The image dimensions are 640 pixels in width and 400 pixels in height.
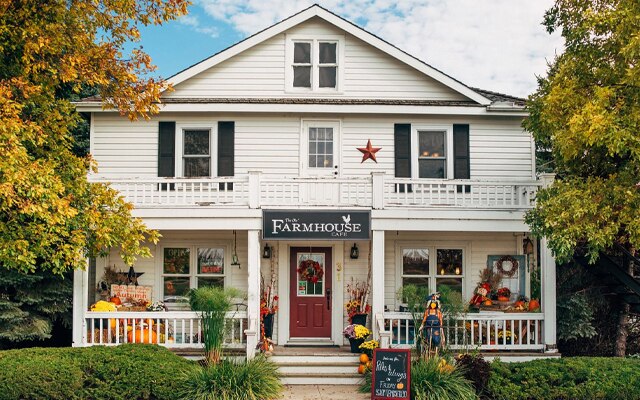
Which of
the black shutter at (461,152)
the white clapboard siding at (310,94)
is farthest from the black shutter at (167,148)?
the black shutter at (461,152)

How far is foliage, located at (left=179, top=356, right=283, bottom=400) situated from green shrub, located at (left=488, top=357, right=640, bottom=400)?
4267 millimetres

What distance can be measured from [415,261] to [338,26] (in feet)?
21.2

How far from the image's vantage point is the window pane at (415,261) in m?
16.2

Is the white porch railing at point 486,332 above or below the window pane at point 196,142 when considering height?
below

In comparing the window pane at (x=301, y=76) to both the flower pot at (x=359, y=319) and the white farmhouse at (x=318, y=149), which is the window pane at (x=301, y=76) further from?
the flower pot at (x=359, y=319)

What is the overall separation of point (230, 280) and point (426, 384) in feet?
20.7

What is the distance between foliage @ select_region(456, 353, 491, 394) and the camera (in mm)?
11758

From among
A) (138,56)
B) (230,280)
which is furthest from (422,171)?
(138,56)

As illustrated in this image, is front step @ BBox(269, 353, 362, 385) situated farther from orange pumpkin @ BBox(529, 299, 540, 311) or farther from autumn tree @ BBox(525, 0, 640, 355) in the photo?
autumn tree @ BBox(525, 0, 640, 355)

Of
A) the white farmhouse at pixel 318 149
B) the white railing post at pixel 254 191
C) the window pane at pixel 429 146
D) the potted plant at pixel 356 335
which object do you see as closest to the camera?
the potted plant at pixel 356 335

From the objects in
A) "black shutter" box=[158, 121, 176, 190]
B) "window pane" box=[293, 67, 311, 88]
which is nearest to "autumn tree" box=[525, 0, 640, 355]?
"window pane" box=[293, 67, 311, 88]

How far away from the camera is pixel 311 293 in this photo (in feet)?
51.9

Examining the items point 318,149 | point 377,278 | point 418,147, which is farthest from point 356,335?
point 418,147

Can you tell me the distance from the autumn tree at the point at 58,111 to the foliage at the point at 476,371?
667 centimetres
